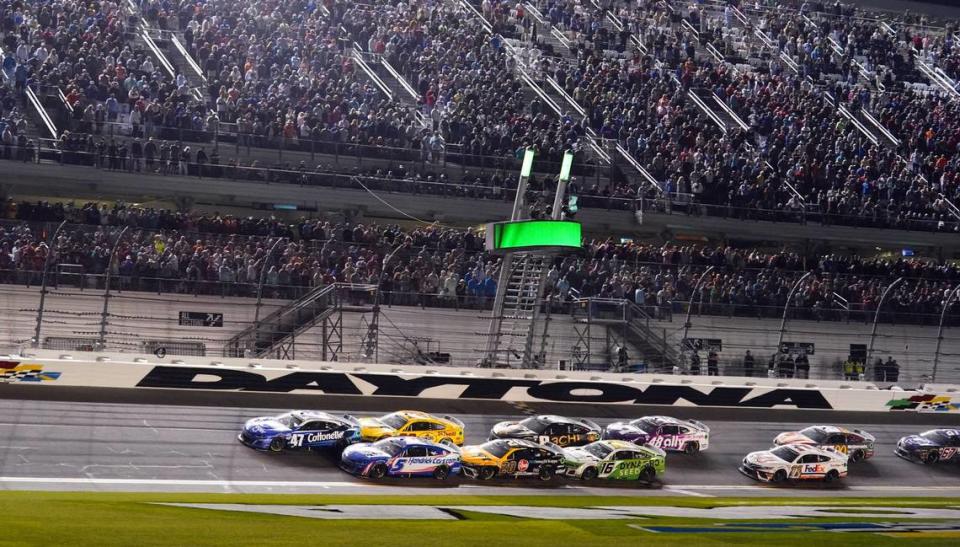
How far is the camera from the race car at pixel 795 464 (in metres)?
24.6

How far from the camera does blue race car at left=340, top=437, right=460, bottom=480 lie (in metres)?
21.7

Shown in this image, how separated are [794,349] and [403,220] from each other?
13935 mm

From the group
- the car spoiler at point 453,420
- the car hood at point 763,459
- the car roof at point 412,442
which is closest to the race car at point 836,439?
the car hood at point 763,459

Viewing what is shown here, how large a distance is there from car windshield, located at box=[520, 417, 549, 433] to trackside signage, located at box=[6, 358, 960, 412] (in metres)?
2.59

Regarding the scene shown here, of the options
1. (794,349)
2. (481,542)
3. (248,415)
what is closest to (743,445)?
(794,349)

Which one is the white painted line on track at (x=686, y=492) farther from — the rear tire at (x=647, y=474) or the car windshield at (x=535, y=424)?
the car windshield at (x=535, y=424)

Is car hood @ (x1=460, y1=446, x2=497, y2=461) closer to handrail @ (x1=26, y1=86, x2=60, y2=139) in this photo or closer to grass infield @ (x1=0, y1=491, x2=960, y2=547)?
grass infield @ (x1=0, y1=491, x2=960, y2=547)

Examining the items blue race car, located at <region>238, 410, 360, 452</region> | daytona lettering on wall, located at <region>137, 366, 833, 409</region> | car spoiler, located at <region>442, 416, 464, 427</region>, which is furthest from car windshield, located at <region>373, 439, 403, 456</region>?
daytona lettering on wall, located at <region>137, 366, 833, 409</region>

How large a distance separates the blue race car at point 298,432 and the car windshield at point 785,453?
A: 883 cm

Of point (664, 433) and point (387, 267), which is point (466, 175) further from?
point (664, 433)

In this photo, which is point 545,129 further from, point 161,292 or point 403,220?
point 161,292

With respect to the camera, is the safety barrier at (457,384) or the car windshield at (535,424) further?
the car windshield at (535,424)

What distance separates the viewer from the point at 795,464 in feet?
81.6

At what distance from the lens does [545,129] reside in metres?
40.4
